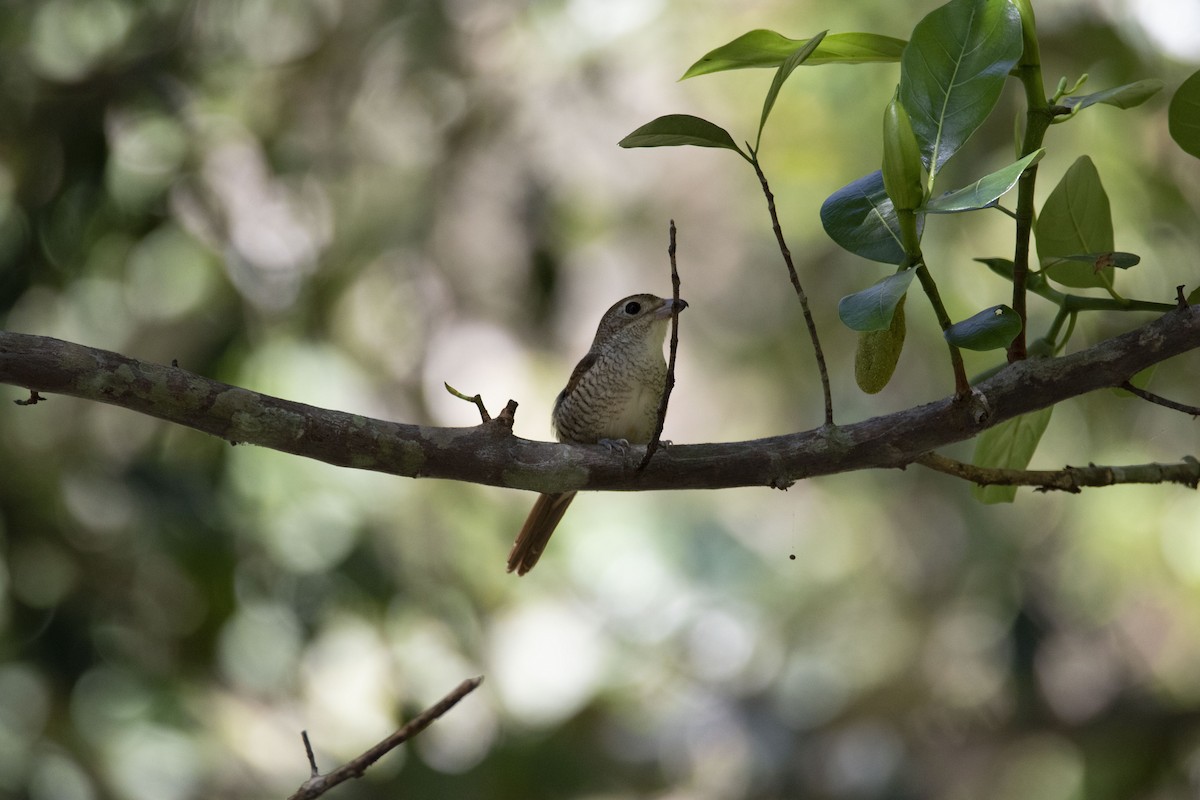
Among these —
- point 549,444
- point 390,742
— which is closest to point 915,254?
point 549,444

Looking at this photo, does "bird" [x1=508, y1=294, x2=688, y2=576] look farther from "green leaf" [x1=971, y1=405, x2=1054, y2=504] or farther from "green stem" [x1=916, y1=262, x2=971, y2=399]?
"green stem" [x1=916, y1=262, x2=971, y2=399]

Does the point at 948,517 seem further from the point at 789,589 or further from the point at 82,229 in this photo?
the point at 82,229

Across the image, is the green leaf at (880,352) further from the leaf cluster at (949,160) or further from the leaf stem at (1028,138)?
the leaf stem at (1028,138)

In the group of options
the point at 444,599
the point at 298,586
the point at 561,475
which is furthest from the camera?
the point at 444,599

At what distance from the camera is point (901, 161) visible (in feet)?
4.95

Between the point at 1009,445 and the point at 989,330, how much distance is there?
0.67m

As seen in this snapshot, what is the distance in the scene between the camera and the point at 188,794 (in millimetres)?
5312

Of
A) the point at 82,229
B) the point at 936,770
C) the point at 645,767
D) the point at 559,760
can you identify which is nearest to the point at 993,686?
the point at 936,770

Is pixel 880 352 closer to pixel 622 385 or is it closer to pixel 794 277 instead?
pixel 794 277

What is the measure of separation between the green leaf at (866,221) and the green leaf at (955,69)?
0.33ft

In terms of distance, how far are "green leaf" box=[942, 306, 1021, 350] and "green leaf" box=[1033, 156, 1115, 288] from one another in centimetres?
34

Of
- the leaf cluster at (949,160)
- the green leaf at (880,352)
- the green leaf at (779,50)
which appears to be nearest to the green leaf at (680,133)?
the leaf cluster at (949,160)

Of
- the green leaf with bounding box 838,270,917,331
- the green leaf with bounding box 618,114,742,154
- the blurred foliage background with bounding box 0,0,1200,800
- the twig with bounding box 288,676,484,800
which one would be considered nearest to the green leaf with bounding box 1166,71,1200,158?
the green leaf with bounding box 838,270,917,331

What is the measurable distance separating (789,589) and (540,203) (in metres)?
3.41
